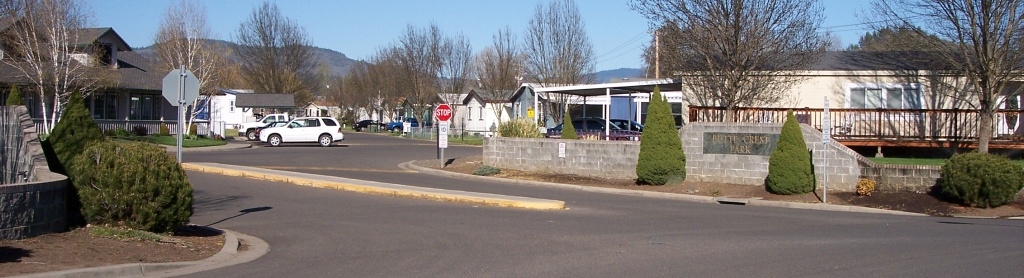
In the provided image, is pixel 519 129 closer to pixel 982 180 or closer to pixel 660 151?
pixel 660 151

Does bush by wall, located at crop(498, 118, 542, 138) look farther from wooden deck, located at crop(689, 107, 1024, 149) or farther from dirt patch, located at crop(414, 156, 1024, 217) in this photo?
wooden deck, located at crop(689, 107, 1024, 149)

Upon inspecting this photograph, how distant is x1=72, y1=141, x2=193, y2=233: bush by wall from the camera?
11703 mm

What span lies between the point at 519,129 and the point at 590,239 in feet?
55.9

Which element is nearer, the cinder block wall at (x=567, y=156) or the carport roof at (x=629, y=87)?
the cinder block wall at (x=567, y=156)

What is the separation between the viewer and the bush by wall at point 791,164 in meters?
22.3

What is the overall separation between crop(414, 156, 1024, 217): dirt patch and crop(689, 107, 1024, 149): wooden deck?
10.7 ft

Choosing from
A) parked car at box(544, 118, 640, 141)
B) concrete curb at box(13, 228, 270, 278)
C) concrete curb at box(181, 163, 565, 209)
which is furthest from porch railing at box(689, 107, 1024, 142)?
concrete curb at box(13, 228, 270, 278)

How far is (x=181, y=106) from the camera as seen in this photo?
16859mm

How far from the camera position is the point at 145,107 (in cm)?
4684

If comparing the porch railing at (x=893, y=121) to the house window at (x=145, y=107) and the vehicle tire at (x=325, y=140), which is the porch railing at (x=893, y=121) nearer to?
the vehicle tire at (x=325, y=140)

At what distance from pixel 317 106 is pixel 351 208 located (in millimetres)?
112107

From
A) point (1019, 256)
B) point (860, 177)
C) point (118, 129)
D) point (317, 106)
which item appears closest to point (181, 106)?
point (1019, 256)

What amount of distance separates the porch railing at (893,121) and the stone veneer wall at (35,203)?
18444 mm

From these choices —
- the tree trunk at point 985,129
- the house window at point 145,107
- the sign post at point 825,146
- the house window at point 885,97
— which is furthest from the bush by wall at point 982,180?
the house window at point 145,107
